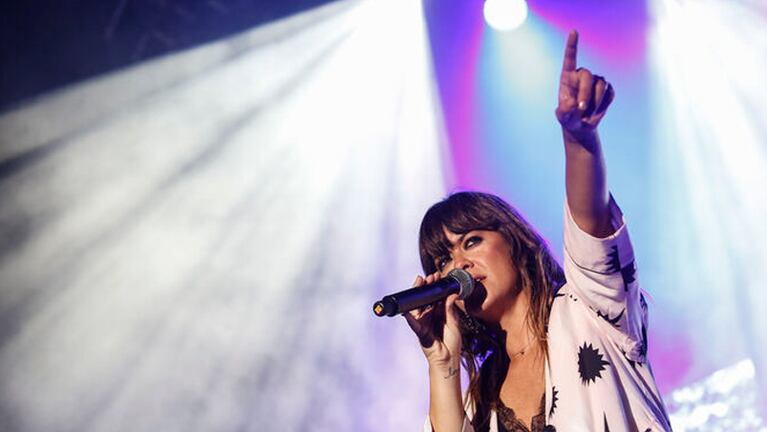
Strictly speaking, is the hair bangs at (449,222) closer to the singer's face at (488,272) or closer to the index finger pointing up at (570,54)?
the singer's face at (488,272)

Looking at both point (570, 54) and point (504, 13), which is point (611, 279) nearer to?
point (570, 54)

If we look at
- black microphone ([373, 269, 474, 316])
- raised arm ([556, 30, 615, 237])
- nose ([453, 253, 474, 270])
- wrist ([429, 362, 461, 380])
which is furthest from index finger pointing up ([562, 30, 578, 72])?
wrist ([429, 362, 461, 380])

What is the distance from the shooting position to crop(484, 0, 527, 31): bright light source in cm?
456

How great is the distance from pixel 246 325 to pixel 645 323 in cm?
271

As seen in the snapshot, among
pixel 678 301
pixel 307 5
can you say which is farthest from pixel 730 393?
pixel 307 5

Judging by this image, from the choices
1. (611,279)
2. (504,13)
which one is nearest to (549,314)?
(611,279)

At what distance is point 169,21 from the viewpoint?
157 inches

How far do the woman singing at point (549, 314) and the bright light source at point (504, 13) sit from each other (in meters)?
2.91

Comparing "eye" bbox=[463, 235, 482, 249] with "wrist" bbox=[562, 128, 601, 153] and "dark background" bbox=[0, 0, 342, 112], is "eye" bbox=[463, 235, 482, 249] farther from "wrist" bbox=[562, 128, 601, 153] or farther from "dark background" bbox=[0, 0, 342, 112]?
"dark background" bbox=[0, 0, 342, 112]

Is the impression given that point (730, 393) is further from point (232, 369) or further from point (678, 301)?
point (232, 369)

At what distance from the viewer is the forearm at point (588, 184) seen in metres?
1.24

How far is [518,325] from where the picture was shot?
6.06ft

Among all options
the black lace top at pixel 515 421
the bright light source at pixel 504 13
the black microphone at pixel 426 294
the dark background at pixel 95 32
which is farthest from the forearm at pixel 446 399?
the bright light source at pixel 504 13

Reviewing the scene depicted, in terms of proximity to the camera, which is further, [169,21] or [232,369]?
[169,21]
